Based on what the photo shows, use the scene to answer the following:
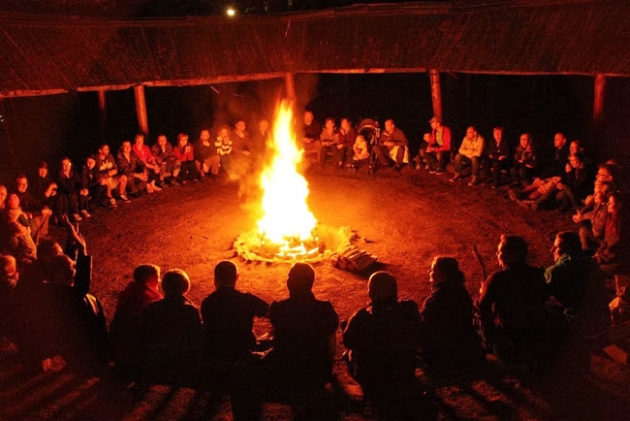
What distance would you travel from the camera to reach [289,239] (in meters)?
11.4

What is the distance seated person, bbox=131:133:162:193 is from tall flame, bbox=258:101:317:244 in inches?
137

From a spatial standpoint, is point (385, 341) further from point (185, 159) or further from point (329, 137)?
point (329, 137)

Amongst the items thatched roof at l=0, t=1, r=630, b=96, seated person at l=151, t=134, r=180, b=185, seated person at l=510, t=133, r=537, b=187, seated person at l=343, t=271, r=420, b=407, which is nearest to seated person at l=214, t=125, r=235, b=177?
seated person at l=151, t=134, r=180, b=185

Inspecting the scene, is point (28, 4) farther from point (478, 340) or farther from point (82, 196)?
point (478, 340)

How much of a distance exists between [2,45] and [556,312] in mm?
13741

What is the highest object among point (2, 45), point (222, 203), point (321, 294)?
point (2, 45)

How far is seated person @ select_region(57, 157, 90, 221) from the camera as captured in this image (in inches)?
515

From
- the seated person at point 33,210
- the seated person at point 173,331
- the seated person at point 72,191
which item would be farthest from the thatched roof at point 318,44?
the seated person at point 173,331

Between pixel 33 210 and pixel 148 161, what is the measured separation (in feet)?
11.7

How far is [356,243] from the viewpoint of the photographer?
11625mm

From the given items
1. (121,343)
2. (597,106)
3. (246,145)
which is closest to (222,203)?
(246,145)

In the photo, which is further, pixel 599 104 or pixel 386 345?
pixel 599 104

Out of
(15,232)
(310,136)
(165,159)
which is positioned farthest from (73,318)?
(310,136)

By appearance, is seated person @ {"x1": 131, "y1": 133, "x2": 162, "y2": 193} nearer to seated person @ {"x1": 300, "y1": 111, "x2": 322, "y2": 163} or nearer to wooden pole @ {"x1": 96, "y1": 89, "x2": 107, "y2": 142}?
wooden pole @ {"x1": 96, "y1": 89, "x2": 107, "y2": 142}
